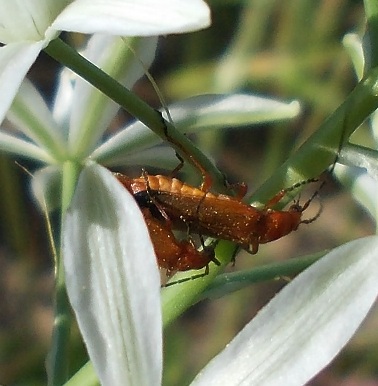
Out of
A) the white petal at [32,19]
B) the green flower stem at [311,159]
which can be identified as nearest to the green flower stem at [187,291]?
the green flower stem at [311,159]

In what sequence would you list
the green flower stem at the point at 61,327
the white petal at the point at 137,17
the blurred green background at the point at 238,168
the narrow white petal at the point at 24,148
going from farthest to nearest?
the blurred green background at the point at 238,168
the narrow white petal at the point at 24,148
the green flower stem at the point at 61,327
the white petal at the point at 137,17

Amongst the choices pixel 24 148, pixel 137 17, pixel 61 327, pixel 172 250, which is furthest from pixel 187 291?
pixel 137 17

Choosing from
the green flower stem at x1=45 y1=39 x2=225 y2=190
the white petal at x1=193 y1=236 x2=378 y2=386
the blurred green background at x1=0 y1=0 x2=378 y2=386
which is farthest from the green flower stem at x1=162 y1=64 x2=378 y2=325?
the blurred green background at x1=0 y1=0 x2=378 y2=386

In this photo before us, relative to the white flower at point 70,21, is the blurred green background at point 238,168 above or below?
above

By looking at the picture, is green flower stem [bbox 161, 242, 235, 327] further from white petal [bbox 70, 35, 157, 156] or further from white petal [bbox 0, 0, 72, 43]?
white petal [bbox 0, 0, 72, 43]

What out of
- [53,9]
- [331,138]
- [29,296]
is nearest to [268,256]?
[29,296]

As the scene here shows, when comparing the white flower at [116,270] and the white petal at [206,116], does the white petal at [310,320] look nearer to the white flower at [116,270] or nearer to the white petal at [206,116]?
the white flower at [116,270]
